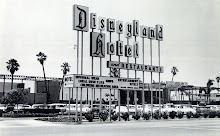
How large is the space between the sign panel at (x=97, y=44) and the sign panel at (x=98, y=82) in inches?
93.1

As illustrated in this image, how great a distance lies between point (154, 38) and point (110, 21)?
6.27 metres

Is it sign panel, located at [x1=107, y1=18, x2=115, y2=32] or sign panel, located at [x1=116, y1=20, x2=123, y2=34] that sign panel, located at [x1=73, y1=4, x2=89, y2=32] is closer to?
sign panel, located at [x1=107, y1=18, x2=115, y2=32]

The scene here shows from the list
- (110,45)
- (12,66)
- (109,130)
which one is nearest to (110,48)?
(110,45)

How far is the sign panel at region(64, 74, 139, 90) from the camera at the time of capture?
2867cm

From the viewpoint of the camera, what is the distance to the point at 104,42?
106 feet

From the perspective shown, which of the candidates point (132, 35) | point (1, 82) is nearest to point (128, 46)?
point (132, 35)

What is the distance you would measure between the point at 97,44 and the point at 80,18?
3.42m

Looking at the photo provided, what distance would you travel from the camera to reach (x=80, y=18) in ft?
96.9

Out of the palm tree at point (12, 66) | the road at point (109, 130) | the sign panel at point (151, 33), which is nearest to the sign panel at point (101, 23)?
the sign panel at point (151, 33)

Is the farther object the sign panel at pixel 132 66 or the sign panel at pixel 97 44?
the sign panel at pixel 132 66

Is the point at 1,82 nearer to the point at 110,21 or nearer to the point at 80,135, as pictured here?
the point at 110,21

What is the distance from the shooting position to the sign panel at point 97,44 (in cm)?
3150

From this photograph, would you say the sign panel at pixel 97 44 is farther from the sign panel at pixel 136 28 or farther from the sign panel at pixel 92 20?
the sign panel at pixel 136 28

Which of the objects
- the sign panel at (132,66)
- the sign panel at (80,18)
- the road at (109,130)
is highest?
the sign panel at (80,18)
